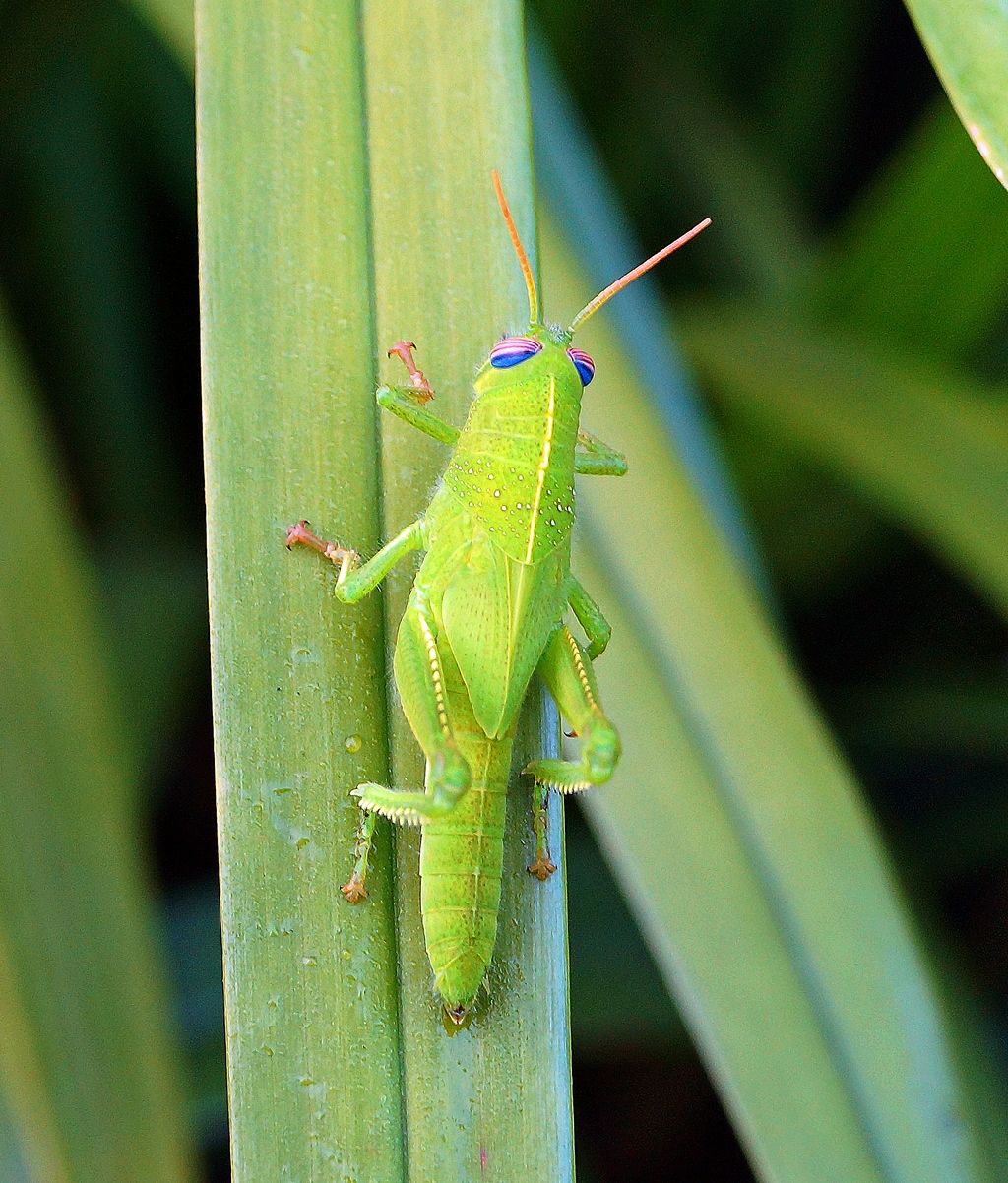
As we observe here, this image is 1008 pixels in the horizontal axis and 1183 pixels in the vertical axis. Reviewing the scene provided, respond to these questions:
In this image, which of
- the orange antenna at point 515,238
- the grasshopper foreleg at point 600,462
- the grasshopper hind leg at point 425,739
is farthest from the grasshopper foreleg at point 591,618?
the orange antenna at point 515,238

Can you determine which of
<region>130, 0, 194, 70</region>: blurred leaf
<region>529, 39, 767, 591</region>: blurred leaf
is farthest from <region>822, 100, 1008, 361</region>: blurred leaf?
<region>130, 0, 194, 70</region>: blurred leaf

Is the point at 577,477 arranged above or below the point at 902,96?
below

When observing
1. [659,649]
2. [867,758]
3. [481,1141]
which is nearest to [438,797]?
[481,1141]

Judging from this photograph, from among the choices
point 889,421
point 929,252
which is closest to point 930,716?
point 889,421

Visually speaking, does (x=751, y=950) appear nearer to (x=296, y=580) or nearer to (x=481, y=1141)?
(x=481, y=1141)

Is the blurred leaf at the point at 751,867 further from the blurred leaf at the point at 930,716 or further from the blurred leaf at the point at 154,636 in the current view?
the blurred leaf at the point at 154,636
